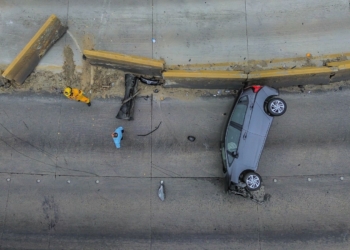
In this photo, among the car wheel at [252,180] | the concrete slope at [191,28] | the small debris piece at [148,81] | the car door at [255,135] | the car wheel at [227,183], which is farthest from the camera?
the concrete slope at [191,28]

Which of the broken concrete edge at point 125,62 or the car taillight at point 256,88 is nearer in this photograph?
the car taillight at point 256,88

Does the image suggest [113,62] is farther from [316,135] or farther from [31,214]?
[316,135]

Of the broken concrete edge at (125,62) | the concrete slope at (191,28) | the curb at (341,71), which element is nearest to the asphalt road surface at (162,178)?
the curb at (341,71)

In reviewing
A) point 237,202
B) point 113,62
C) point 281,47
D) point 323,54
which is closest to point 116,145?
point 113,62

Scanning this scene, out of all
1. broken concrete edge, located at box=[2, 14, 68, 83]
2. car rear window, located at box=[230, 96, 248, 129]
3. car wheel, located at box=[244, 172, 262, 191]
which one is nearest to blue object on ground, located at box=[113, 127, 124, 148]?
car rear window, located at box=[230, 96, 248, 129]

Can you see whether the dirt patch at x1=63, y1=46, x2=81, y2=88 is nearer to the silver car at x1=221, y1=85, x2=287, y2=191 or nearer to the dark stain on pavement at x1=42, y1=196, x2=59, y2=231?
the dark stain on pavement at x1=42, y1=196, x2=59, y2=231

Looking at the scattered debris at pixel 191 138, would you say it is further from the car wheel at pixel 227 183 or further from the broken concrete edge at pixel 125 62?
the broken concrete edge at pixel 125 62
